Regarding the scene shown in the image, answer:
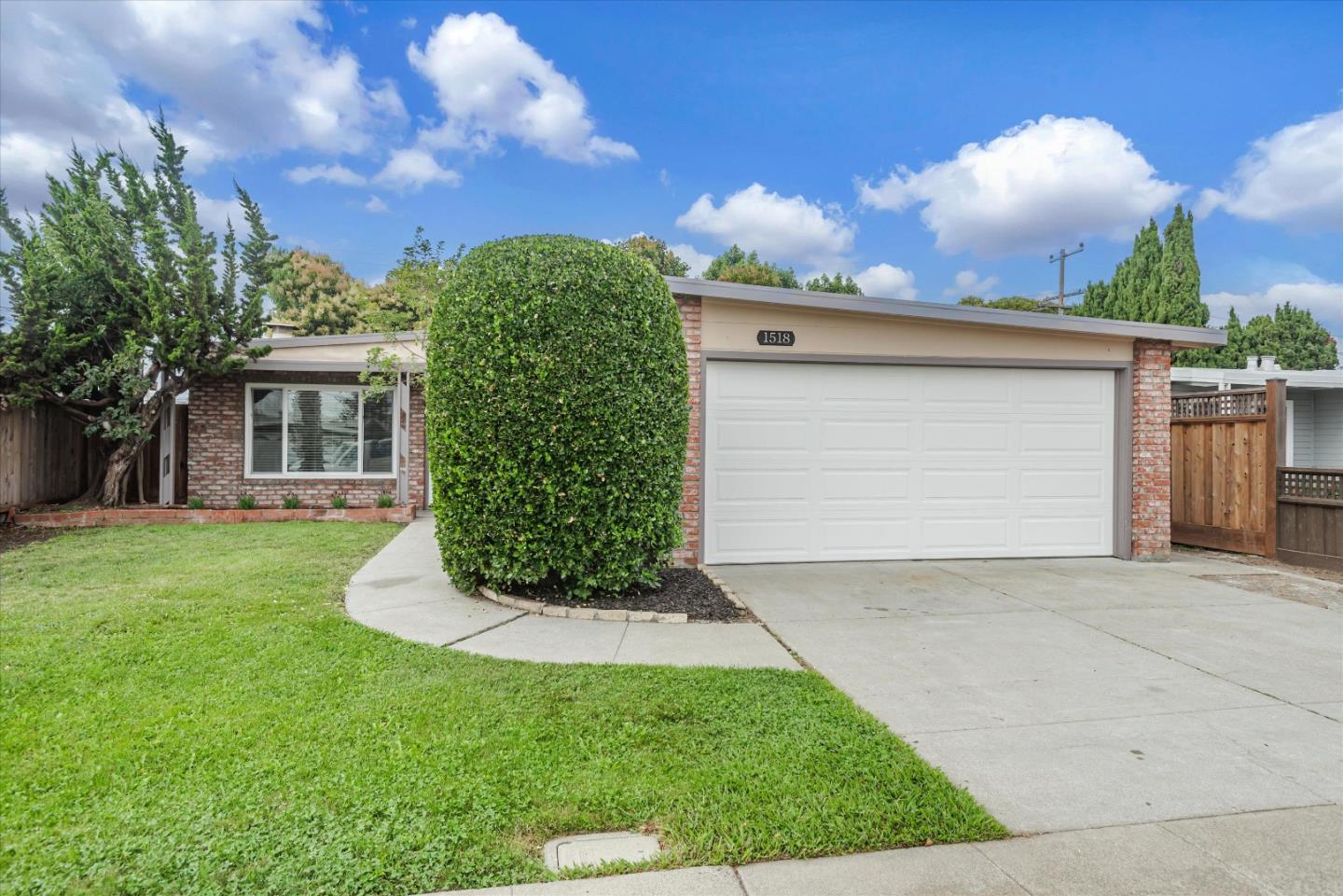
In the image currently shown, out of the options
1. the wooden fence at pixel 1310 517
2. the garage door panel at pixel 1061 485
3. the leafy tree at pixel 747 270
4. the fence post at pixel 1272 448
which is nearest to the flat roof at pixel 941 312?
the fence post at pixel 1272 448

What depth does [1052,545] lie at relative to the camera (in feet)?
27.1

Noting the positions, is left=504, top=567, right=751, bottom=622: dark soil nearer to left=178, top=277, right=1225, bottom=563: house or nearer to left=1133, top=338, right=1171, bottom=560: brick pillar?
left=178, top=277, right=1225, bottom=563: house

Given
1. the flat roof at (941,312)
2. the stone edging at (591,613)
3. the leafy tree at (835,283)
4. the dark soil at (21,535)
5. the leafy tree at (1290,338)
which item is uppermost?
the leafy tree at (835,283)

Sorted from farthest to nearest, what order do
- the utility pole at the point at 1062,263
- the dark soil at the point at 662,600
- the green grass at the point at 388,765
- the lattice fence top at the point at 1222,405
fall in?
1. the utility pole at the point at 1062,263
2. the lattice fence top at the point at 1222,405
3. the dark soil at the point at 662,600
4. the green grass at the point at 388,765

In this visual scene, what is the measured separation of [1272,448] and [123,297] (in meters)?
15.4

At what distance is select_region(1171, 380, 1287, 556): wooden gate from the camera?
836 cm

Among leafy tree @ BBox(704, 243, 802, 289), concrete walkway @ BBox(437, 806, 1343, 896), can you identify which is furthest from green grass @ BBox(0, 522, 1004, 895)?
leafy tree @ BBox(704, 243, 802, 289)

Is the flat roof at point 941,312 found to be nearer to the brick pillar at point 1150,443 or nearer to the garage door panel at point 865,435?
the brick pillar at point 1150,443

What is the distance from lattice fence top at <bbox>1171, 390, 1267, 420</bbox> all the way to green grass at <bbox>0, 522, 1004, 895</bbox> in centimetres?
794

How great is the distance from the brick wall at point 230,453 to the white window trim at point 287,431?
55 millimetres

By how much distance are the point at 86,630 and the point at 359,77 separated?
12.0 m

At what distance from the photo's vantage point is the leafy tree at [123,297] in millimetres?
9828

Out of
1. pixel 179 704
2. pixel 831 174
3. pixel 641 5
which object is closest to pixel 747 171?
pixel 831 174

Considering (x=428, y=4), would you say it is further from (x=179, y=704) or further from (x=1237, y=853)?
(x=1237, y=853)
